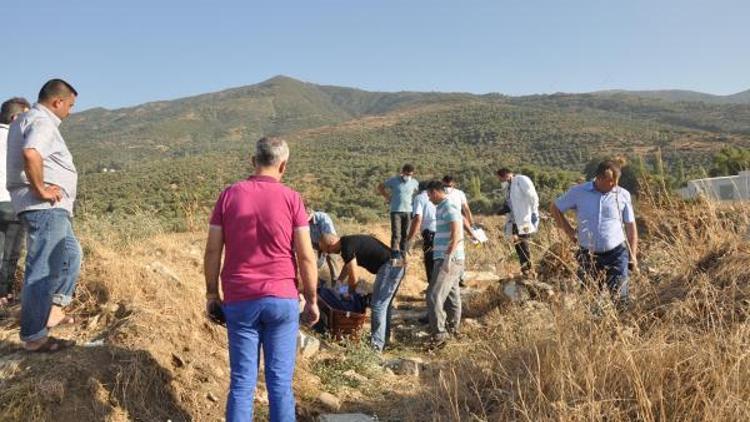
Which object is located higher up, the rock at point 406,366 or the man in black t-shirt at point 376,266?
the man in black t-shirt at point 376,266

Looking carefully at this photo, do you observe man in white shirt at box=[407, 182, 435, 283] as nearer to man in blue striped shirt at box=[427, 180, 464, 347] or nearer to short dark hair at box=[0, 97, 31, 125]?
man in blue striped shirt at box=[427, 180, 464, 347]

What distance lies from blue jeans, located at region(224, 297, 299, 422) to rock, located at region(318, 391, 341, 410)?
917 mm

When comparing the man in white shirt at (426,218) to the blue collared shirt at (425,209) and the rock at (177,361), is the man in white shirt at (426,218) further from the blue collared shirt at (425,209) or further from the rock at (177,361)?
the rock at (177,361)

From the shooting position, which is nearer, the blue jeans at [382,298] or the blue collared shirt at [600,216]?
the blue collared shirt at [600,216]

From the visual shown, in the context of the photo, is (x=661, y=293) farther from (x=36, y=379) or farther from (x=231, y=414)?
(x=36, y=379)

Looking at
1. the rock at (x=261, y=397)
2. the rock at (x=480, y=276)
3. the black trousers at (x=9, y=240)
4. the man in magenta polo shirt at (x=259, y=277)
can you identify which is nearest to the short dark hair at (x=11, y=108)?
the black trousers at (x=9, y=240)

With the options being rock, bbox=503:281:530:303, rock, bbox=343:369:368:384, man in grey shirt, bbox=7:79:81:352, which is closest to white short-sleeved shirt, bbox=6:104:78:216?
man in grey shirt, bbox=7:79:81:352

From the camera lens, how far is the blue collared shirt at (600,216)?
4895 mm

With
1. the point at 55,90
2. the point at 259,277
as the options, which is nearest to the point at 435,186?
the point at 259,277

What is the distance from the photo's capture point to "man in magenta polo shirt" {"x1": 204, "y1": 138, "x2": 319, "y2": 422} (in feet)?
9.64

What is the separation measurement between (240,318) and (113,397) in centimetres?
121

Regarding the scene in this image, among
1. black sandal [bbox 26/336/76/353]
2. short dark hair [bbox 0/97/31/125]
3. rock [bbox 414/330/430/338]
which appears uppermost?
short dark hair [bbox 0/97/31/125]

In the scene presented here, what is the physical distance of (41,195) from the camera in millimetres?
3406

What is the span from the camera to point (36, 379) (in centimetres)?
347
